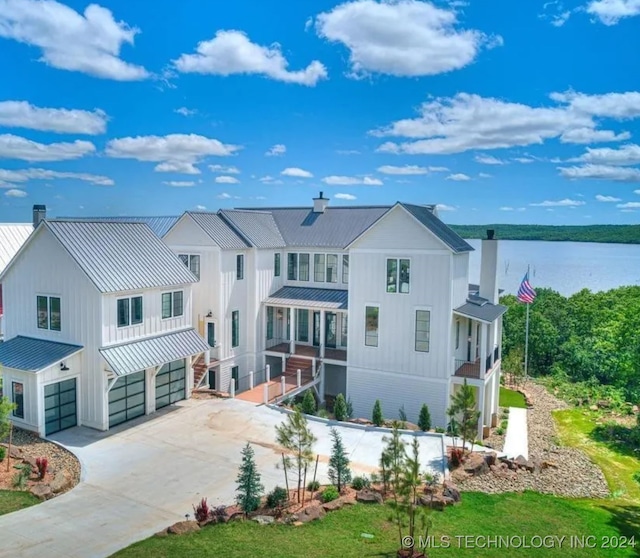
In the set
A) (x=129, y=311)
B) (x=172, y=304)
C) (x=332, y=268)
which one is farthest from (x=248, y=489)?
(x=332, y=268)

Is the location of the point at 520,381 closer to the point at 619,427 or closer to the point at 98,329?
the point at 619,427

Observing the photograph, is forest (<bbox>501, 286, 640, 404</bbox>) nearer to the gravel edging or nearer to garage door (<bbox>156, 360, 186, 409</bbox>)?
the gravel edging

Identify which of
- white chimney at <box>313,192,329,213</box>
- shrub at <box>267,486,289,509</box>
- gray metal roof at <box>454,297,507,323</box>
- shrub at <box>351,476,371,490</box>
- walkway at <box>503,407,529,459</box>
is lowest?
walkway at <box>503,407,529,459</box>

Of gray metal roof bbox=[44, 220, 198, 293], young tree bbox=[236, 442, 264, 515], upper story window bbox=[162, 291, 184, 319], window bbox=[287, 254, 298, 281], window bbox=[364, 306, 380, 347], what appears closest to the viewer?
young tree bbox=[236, 442, 264, 515]

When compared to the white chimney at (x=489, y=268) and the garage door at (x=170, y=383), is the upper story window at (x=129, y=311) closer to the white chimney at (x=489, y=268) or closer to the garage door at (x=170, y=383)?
the garage door at (x=170, y=383)

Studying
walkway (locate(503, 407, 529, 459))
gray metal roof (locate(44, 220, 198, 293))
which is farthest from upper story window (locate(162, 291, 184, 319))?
walkway (locate(503, 407, 529, 459))

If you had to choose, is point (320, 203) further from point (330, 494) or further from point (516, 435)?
point (330, 494)
